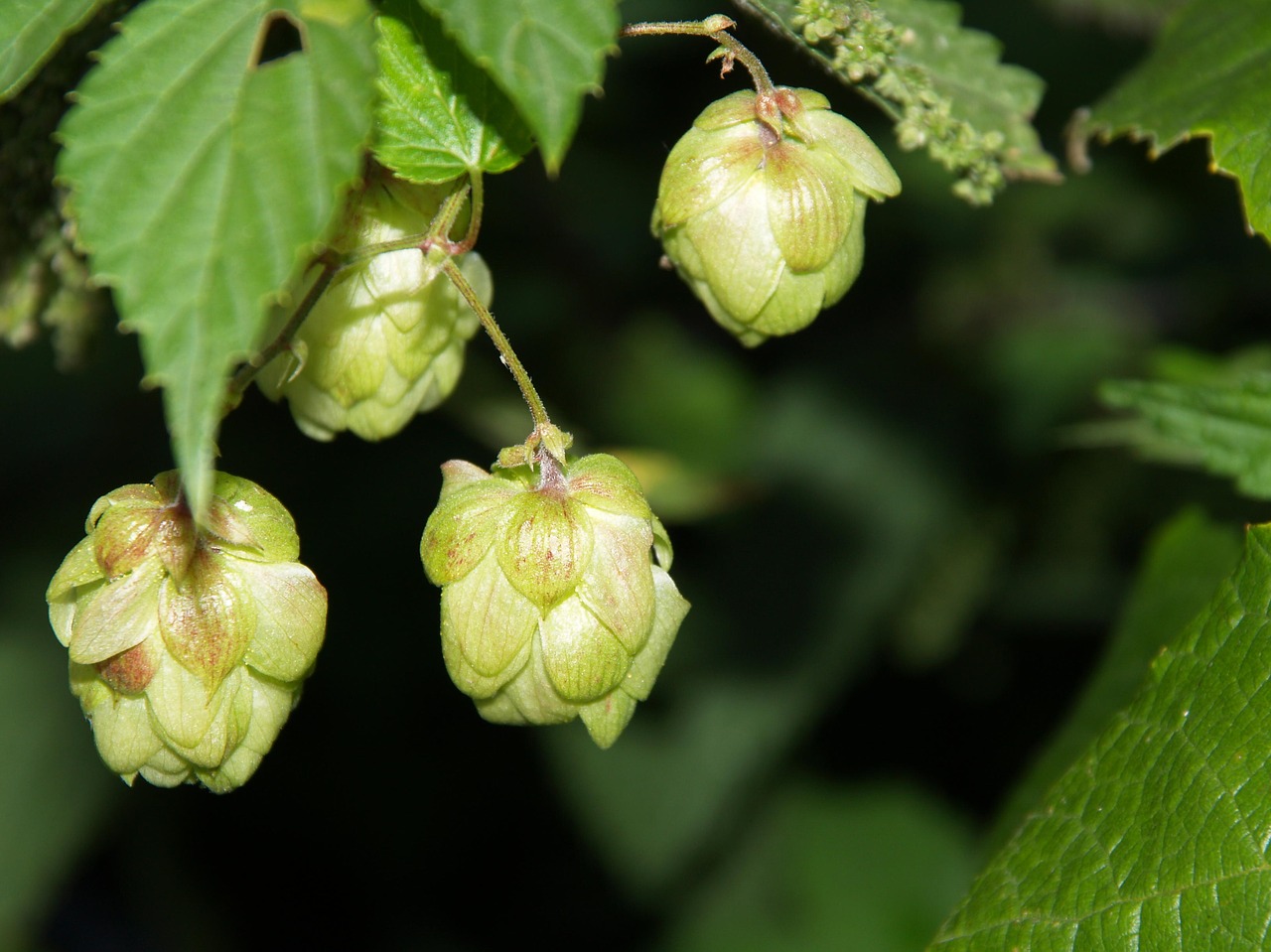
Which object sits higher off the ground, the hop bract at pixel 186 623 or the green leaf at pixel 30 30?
the green leaf at pixel 30 30

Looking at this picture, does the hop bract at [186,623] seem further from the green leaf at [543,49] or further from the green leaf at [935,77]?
the green leaf at [935,77]

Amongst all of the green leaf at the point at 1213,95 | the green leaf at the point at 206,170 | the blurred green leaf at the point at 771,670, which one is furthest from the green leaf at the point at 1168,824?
the blurred green leaf at the point at 771,670

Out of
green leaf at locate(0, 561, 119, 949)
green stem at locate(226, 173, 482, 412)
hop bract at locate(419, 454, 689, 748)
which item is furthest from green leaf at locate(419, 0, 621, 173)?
green leaf at locate(0, 561, 119, 949)

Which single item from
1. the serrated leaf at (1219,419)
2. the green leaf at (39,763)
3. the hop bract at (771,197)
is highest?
the hop bract at (771,197)

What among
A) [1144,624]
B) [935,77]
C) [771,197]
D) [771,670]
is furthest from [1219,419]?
[771,670]

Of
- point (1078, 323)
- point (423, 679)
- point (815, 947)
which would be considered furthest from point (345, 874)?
point (1078, 323)

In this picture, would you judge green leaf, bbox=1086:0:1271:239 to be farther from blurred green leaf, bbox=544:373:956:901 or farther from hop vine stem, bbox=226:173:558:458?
blurred green leaf, bbox=544:373:956:901

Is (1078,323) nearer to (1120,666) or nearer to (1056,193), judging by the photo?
(1056,193)

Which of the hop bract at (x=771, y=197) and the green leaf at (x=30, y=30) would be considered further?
the hop bract at (x=771, y=197)
